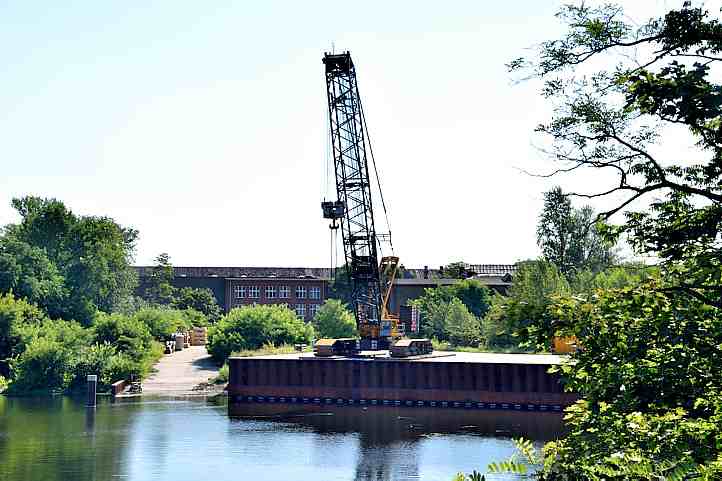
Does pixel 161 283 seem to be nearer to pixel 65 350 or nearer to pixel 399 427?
pixel 65 350

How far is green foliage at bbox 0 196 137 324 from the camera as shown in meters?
75.0

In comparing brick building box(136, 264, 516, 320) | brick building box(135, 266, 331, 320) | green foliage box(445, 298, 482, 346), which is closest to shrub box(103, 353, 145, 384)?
green foliage box(445, 298, 482, 346)

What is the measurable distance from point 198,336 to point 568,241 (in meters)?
29.2

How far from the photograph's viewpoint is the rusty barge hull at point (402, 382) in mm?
52531

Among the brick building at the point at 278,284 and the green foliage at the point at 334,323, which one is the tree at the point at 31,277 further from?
the brick building at the point at 278,284

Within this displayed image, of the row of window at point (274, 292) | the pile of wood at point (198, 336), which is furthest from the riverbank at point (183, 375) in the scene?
the row of window at point (274, 292)

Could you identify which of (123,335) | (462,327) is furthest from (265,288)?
(123,335)

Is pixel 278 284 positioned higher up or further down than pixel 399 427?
higher up

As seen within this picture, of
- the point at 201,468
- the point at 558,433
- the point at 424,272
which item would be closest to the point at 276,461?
the point at 201,468

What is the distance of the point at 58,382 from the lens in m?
59.7

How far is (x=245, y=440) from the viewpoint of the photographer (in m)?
40.8

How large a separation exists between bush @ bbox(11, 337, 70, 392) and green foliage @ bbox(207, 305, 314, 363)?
390 inches

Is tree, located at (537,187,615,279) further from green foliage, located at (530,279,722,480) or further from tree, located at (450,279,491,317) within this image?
green foliage, located at (530,279,722,480)

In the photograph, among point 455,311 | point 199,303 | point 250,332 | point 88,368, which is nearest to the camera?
point 88,368
